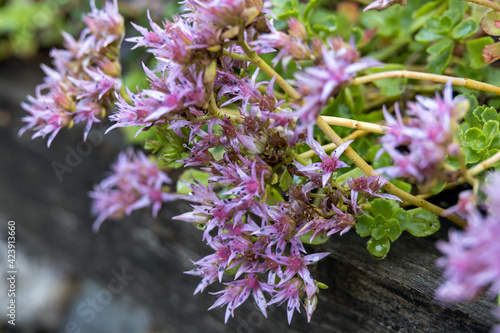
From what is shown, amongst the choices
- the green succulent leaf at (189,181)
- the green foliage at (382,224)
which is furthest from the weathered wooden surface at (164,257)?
the green succulent leaf at (189,181)

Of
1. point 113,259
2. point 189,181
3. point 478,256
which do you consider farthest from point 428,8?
point 113,259

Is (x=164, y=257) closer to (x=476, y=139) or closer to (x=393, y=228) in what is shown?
(x=393, y=228)

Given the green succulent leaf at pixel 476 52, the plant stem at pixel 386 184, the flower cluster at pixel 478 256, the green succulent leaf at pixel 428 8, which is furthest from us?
the green succulent leaf at pixel 428 8

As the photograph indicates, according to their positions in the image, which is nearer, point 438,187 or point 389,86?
point 438,187

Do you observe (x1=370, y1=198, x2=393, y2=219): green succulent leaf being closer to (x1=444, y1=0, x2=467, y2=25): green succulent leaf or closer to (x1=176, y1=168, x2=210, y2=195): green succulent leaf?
(x1=176, y1=168, x2=210, y2=195): green succulent leaf

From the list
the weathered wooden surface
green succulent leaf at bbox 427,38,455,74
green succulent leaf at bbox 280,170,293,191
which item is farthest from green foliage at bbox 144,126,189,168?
green succulent leaf at bbox 427,38,455,74

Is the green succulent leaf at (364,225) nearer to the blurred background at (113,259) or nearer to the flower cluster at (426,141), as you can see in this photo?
the blurred background at (113,259)
